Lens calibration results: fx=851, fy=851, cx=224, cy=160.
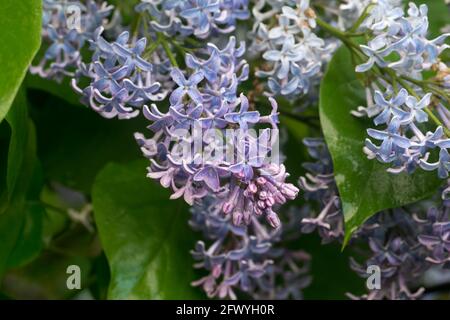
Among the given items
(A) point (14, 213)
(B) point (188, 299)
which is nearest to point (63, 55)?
(A) point (14, 213)

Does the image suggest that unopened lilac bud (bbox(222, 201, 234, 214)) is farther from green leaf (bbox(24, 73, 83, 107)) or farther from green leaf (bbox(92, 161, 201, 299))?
green leaf (bbox(24, 73, 83, 107))

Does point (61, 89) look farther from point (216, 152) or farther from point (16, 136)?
point (216, 152)

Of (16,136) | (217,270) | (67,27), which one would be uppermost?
(67,27)

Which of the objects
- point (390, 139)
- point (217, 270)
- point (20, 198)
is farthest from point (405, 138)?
point (20, 198)

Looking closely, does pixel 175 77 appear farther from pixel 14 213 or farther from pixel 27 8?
pixel 14 213

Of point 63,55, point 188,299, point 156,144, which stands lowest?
point 188,299

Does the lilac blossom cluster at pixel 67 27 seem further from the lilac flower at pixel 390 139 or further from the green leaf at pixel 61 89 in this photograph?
the lilac flower at pixel 390 139
